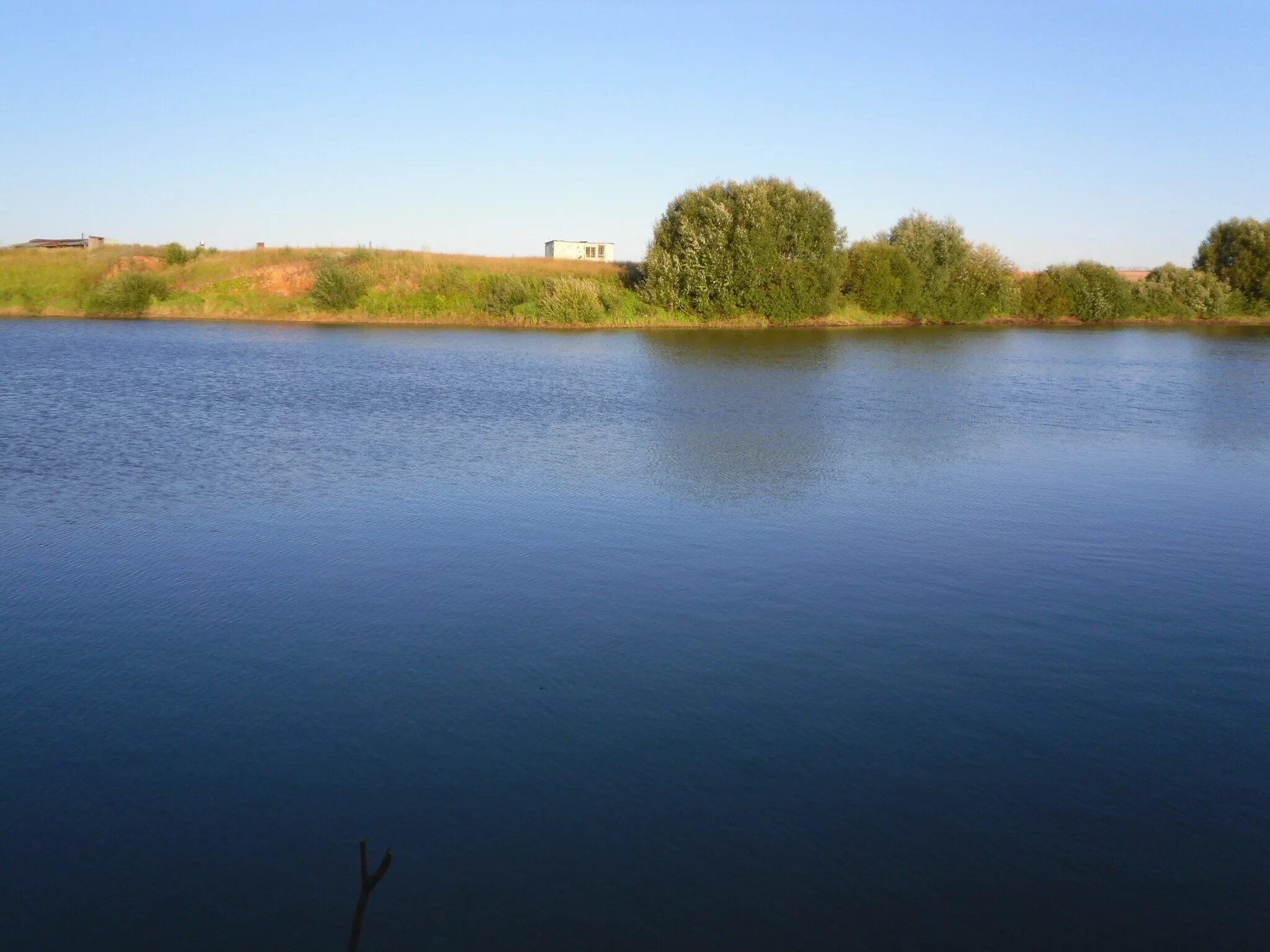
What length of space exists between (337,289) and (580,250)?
2627 cm

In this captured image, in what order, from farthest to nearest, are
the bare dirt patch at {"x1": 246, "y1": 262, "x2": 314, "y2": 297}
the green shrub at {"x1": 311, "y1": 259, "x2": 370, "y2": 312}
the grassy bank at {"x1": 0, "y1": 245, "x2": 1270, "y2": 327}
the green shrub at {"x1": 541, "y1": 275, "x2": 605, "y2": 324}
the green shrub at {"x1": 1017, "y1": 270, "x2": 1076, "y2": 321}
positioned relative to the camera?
the green shrub at {"x1": 1017, "y1": 270, "x2": 1076, "y2": 321}, the bare dirt patch at {"x1": 246, "y1": 262, "x2": 314, "y2": 297}, the green shrub at {"x1": 311, "y1": 259, "x2": 370, "y2": 312}, the grassy bank at {"x1": 0, "y1": 245, "x2": 1270, "y2": 327}, the green shrub at {"x1": 541, "y1": 275, "x2": 605, "y2": 324}

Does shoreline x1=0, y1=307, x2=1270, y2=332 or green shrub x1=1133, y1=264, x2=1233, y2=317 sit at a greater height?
green shrub x1=1133, y1=264, x2=1233, y2=317

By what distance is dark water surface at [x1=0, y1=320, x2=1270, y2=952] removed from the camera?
4.26 m

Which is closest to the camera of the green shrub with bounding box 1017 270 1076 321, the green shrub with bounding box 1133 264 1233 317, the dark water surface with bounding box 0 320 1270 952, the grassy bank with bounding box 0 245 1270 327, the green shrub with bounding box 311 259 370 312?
the dark water surface with bounding box 0 320 1270 952

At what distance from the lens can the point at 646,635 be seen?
7137mm

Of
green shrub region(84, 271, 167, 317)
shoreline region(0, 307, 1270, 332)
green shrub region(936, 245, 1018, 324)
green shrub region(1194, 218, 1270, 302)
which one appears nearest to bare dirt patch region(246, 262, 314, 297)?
shoreline region(0, 307, 1270, 332)

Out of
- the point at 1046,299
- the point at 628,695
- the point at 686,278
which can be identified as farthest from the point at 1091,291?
the point at 628,695

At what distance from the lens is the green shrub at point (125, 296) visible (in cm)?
4244

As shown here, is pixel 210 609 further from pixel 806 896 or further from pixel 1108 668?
pixel 1108 668

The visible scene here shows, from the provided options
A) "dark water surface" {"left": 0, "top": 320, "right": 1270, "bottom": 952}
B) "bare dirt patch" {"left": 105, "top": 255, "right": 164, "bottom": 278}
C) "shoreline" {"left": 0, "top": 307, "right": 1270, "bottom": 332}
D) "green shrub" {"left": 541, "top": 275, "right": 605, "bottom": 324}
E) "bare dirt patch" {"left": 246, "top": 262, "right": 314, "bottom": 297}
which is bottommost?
"dark water surface" {"left": 0, "top": 320, "right": 1270, "bottom": 952}

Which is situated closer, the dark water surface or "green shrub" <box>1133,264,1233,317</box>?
the dark water surface

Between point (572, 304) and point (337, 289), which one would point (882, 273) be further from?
point (337, 289)

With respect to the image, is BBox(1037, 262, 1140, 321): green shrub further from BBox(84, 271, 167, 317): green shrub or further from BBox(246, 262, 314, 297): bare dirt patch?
BBox(84, 271, 167, 317): green shrub

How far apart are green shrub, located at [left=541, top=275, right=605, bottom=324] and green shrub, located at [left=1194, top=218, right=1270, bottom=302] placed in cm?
3890
